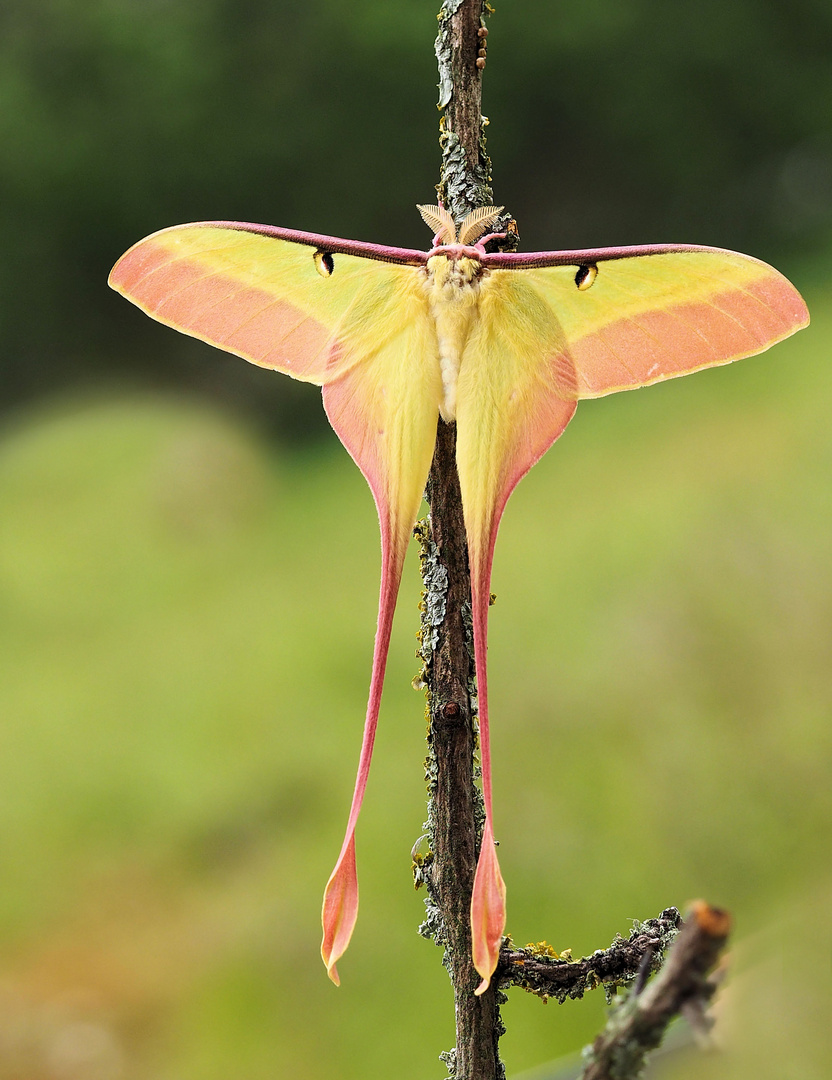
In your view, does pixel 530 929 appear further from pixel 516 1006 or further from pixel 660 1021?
pixel 660 1021

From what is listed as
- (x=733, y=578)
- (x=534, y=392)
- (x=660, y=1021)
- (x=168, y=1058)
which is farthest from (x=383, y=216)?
(x=660, y=1021)

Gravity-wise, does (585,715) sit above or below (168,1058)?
above

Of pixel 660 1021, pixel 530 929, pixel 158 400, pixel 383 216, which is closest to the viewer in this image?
pixel 660 1021

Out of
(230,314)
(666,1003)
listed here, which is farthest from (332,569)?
(666,1003)

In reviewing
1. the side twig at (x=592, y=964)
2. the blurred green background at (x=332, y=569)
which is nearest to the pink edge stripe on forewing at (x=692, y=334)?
the side twig at (x=592, y=964)

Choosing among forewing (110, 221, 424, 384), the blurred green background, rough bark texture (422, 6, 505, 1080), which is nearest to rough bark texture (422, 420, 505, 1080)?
rough bark texture (422, 6, 505, 1080)

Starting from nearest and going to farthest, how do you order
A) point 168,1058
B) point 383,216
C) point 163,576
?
point 168,1058, point 163,576, point 383,216
